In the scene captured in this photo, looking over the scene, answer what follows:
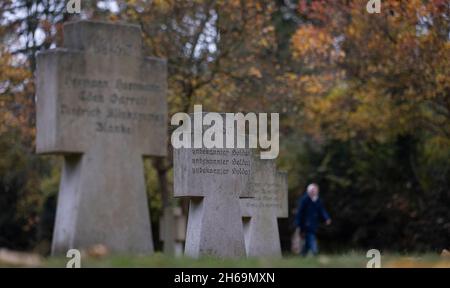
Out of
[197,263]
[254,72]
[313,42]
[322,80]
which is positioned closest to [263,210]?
[254,72]

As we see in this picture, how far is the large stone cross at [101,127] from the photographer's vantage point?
13445 millimetres

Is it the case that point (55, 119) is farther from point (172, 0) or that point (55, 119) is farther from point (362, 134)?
point (362, 134)

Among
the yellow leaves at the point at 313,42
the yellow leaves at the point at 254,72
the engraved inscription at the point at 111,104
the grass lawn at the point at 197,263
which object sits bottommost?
the grass lawn at the point at 197,263

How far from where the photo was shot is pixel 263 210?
22453 mm

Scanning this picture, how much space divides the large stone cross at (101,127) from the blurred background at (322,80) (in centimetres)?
1126

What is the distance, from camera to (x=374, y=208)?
35094mm

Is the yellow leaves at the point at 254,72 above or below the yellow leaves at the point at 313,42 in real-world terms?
below

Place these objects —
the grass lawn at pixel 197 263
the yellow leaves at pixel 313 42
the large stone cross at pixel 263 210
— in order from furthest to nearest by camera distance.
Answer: the yellow leaves at pixel 313 42, the large stone cross at pixel 263 210, the grass lawn at pixel 197 263

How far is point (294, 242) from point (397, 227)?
3.58 m

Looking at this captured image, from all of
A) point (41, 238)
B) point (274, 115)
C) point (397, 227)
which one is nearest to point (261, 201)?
point (274, 115)

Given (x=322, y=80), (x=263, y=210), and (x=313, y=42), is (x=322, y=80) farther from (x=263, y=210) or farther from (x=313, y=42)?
(x=263, y=210)

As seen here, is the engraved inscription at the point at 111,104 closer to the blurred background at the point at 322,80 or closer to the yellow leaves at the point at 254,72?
the blurred background at the point at 322,80

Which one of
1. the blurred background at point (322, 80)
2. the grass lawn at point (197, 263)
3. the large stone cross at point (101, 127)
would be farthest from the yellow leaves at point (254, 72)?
the grass lawn at point (197, 263)

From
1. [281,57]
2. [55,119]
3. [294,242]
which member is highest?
[281,57]
